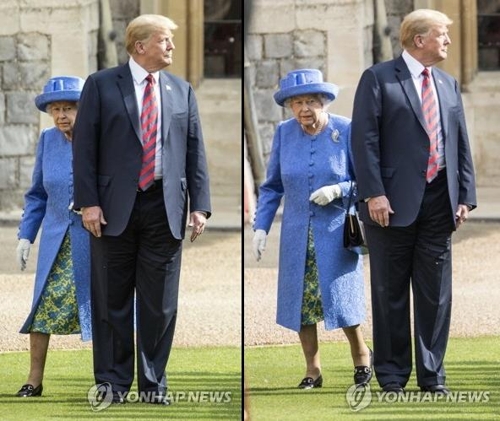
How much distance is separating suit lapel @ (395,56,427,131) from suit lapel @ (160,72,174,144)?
3.40 ft

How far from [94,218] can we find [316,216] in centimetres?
111

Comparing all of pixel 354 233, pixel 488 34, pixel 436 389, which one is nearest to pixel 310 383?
pixel 436 389

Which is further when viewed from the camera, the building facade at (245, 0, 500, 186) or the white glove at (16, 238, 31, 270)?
the building facade at (245, 0, 500, 186)

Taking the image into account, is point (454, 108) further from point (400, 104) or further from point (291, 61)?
point (291, 61)

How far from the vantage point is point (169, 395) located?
802cm

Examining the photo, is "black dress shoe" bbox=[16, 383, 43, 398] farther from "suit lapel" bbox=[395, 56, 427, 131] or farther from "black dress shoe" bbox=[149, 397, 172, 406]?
"suit lapel" bbox=[395, 56, 427, 131]

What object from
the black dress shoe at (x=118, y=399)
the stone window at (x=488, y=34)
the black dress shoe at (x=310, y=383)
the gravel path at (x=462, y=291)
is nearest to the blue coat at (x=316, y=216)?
the black dress shoe at (x=310, y=383)

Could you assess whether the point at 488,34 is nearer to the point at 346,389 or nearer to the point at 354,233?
the point at 354,233

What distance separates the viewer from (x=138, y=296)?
7.91m

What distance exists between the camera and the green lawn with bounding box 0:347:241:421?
7.70m

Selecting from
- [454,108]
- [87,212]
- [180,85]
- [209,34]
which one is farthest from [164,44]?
[209,34]

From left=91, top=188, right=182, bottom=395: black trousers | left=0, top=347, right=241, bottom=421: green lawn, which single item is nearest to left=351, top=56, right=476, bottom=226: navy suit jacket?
left=91, top=188, right=182, bottom=395: black trousers

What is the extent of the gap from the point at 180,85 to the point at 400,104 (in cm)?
101

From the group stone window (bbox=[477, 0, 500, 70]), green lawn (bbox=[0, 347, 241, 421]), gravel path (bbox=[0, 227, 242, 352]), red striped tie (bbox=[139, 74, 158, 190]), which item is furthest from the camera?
stone window (bbox=[477, 0, 500, 70])
